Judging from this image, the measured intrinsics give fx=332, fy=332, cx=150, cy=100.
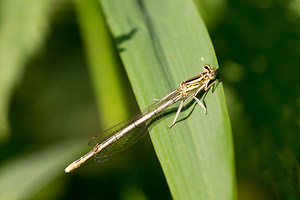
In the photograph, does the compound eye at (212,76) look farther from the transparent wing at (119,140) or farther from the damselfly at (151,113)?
the transparent wing at (119,140)

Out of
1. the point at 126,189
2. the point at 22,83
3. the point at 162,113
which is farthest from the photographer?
the point at 22,83

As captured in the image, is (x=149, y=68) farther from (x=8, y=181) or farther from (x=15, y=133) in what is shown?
(x=15, y=133)

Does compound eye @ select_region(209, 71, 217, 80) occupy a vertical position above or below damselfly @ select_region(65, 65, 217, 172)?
above

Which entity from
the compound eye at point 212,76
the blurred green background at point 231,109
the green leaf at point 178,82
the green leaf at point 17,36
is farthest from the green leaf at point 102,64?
the compound eye at point 212,76

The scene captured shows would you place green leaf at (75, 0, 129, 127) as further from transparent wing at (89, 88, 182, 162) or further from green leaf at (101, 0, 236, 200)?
green leaf at (101, 0, 236, 200)

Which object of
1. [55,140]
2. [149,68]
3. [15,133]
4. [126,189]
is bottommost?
[126,189]

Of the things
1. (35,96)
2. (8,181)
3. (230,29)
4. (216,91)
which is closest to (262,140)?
(216,91)

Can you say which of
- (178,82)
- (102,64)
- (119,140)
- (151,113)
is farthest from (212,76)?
(102,64)

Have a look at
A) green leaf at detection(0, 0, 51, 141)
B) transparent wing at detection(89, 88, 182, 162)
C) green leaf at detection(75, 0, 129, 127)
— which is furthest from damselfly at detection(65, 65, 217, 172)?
green leaf at detection(0, 0, 51, 141)
